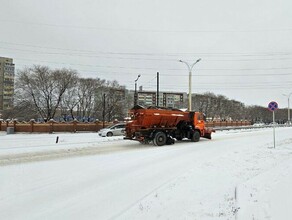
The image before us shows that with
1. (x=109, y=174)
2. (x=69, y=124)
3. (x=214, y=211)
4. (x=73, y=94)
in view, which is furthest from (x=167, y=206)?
(x=73, y=94)

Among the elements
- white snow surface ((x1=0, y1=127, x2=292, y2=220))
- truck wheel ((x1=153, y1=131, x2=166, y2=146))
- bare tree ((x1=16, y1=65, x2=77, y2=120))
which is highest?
bare tree ((x1=16, y1=65, x2=77, y2=120))

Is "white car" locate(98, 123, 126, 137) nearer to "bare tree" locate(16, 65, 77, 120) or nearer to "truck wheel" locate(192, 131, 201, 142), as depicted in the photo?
"truck wheel" locate(192, 131, 201, 142)

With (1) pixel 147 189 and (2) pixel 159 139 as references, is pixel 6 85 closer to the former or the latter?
(2) pixel 159 139

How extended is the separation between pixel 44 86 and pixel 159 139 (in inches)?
1745

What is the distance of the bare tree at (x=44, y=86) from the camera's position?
189 feet

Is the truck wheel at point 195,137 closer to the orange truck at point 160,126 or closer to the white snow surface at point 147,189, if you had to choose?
the orange truck at point 160,126

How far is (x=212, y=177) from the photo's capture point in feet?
30.4

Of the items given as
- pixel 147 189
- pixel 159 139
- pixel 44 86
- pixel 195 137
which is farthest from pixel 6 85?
pixel 147 189

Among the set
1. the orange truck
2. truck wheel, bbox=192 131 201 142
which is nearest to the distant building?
the orange truck

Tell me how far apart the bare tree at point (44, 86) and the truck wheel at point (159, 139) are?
4134 centimetres

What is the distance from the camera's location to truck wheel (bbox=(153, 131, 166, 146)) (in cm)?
2038

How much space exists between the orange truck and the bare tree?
132 ft

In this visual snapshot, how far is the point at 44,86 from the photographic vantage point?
193 feet

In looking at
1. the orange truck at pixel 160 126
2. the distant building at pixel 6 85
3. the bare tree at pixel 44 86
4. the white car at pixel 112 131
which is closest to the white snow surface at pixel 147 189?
the orange truck at pixel 160 126
